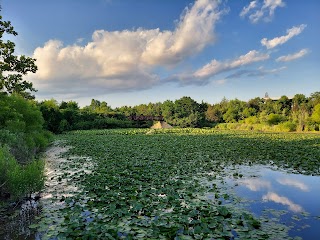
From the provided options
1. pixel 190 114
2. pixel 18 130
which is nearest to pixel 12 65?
pixel 18 130

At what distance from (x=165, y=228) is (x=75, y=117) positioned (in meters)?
41.9

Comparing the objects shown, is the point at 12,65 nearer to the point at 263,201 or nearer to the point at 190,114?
the point at 263,201

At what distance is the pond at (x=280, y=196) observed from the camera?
5.39 metres

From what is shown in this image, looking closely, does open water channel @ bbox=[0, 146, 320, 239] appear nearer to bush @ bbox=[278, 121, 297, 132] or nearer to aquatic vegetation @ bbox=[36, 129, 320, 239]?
aquatic vegetation @ bbox=[36, 129, 320, 239]

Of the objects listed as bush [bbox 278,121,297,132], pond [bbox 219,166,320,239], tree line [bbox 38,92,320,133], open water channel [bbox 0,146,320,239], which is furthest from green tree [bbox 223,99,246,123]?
open water channel [bbox 0,146,320,239]

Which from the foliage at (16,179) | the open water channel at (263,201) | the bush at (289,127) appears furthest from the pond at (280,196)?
the bush at (289,127)

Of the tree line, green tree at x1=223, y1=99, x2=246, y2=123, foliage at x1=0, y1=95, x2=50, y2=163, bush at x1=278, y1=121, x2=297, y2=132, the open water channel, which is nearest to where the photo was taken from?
the open water channel

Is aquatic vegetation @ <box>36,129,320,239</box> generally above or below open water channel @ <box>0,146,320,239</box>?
above

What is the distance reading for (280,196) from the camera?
7453 mm

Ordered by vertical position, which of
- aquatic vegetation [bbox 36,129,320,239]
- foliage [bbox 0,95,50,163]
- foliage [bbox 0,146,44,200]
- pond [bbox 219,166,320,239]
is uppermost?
foliage [bbox 0,95,50,163]

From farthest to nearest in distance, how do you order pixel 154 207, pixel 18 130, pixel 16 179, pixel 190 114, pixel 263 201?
pixel 190 114 → pixel 18 130 → pixel 263 201 → pixel 16 179 → pixel 154 207

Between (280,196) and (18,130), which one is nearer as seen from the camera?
(280,196)

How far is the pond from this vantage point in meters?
5.39

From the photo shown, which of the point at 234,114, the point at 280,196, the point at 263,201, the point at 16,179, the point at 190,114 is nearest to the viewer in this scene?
the point at 16,179
